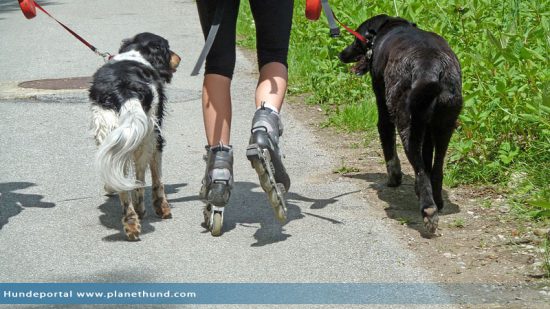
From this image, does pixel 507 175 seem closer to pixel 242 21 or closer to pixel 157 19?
pixel 242 21

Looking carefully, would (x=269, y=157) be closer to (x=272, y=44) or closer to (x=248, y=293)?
(x=272, y=44)

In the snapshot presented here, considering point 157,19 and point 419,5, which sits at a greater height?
point 419,5

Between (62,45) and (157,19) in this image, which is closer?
(62,45)

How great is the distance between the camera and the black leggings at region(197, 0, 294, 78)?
16.0 feet

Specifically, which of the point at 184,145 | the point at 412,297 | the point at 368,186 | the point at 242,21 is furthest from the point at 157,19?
the point at 412,297

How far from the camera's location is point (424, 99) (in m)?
4.97

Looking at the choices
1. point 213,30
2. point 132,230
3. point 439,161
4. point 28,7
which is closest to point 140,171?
point 132,230

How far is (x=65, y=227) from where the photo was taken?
520cm

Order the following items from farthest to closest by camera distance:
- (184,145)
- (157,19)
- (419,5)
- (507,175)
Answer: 1. (157,19)
2. (419,5)
3. (184,145)
4. (507,175)

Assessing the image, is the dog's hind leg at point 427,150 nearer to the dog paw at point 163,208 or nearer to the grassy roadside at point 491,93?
the grassy roadside at point 491,93

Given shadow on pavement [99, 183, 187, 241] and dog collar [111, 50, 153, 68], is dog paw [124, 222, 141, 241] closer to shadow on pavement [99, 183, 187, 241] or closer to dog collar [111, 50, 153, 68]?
shadow on pavement [99, 183, 187, 241]

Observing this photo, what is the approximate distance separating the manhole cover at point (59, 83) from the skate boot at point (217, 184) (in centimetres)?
483

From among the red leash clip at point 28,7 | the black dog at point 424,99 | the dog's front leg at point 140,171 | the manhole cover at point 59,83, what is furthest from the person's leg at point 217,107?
the manhole cover at point 59,83

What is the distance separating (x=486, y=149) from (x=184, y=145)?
2490 millimetres
